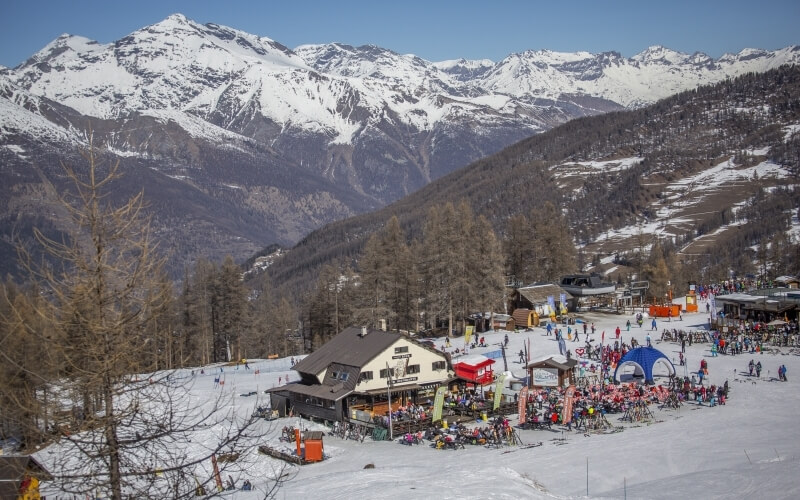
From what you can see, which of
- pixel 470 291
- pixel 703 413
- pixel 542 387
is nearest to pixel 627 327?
pixel 470 291

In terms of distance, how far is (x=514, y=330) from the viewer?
7300cm

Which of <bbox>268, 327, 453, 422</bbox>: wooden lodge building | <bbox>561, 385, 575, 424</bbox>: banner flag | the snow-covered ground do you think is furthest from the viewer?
<bbox>268, 327, 453, 422</bbox>: wooden lodge building

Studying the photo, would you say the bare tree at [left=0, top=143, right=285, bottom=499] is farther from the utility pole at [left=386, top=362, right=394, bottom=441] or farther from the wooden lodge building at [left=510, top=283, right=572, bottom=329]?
the wooden lodge building at [left=510, top=283, right=572, bottom=329]

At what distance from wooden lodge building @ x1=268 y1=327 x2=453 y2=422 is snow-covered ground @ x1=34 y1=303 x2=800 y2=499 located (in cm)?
193

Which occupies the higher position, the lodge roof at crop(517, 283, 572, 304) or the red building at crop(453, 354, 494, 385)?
the lodge roof at crop(517, 283, 572, 304)

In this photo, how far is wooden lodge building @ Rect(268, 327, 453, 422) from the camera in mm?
45531

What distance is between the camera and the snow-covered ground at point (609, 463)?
1060 inches

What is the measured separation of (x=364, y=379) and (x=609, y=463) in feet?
60.9

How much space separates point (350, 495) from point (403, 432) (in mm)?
14484

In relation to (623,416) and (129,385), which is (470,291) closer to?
(623,416)

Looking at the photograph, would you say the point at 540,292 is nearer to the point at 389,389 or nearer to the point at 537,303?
the point at 537,303

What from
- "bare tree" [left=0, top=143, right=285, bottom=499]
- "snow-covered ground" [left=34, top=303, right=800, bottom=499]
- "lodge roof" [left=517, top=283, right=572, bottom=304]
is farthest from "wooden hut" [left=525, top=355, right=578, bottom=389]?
"bare tree" [left=0, top=143, right=285, bottom=499]

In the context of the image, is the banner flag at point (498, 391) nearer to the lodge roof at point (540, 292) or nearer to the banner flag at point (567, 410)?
the banner flag at point (567, 410)

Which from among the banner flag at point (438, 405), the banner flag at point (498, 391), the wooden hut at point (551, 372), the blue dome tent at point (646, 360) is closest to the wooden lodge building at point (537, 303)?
the wooden hut at point (551, 372)
